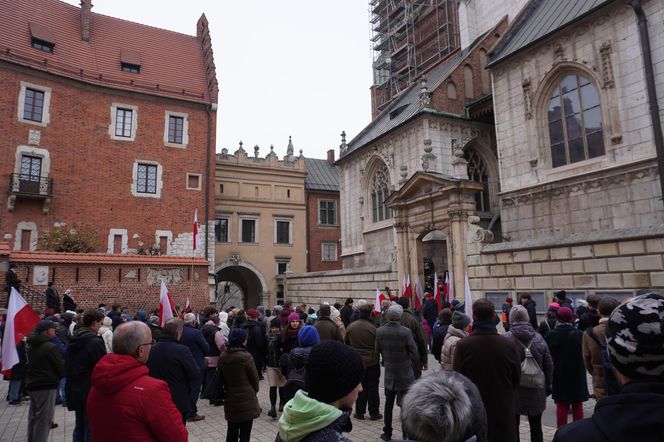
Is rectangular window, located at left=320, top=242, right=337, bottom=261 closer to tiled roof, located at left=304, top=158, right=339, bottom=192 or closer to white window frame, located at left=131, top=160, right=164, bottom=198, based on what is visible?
tiled roof, located at left=304, top=158, right=339, bottom=192

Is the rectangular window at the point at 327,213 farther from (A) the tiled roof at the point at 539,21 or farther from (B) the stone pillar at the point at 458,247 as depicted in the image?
(B) the stone pillar at the point at 458,247

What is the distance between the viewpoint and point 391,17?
37.4 meters

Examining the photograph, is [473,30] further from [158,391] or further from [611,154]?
[158,391]

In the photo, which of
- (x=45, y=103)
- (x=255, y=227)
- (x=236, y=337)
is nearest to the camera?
(x=236, y=337)

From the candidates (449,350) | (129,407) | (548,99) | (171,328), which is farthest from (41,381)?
(548,99)

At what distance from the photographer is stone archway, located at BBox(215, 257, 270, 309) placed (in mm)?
31719

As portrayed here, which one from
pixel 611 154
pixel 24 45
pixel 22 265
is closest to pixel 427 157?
pixel 611 154

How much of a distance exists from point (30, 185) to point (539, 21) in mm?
24501

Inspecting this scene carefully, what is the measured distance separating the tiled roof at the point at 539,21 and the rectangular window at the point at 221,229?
20.1 metres

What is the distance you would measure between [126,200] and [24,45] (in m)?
9.48

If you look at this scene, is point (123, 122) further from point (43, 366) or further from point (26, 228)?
point (43, 366)

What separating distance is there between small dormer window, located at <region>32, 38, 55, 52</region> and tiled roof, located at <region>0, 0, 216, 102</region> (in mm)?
282

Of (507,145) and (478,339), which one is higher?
(507,145)

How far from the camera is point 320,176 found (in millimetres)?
38531
